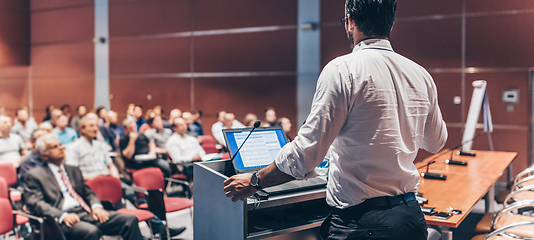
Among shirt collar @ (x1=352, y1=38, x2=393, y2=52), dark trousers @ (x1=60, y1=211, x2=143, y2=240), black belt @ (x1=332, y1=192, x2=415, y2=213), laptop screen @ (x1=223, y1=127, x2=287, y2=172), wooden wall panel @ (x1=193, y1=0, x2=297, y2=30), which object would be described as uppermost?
wooden wall panel @ (x1=193, y1=0, x2=297, y2=30)

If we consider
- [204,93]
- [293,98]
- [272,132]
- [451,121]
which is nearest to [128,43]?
[204,93]

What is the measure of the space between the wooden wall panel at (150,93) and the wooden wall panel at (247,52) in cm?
71

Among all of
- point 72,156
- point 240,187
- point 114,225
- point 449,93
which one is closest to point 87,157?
point 72,156

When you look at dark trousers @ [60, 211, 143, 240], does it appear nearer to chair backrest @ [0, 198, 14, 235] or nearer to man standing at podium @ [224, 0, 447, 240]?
chair backrest @ [0, 198, 14, 235]

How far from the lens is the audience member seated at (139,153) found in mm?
5805

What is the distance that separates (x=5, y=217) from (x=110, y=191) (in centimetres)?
89

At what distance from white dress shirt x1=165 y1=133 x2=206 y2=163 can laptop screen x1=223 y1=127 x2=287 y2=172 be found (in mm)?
3928

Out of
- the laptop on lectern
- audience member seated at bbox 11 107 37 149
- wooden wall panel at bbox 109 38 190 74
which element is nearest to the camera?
the laptop on lectern

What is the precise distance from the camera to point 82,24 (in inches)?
445

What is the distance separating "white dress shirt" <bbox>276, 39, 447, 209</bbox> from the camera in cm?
A: 131

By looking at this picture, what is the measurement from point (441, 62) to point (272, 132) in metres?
5.73

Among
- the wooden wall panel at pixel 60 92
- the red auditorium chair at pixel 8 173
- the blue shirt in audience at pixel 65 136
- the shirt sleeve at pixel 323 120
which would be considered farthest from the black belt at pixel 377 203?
the wooden wall panel at pixel 60 92

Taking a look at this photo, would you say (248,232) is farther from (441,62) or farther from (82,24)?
(82,24)

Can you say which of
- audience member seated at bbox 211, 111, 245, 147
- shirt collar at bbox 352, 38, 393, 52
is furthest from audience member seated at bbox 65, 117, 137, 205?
shirt collar at bbox 352, 38, 393, 52
